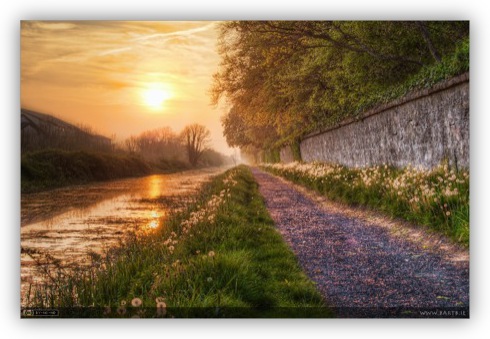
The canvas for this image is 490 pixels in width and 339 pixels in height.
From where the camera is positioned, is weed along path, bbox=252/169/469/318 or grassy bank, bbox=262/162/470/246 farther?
grassy bank, bbox=262/162/470/246

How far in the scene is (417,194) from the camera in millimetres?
6496

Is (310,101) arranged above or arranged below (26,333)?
above

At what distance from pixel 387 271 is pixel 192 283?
226 centimetres

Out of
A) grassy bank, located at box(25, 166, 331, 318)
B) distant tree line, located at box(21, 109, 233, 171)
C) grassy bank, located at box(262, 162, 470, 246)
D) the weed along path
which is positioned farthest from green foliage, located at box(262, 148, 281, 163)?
grassy bank, located at box(25, 166, 331, 318)

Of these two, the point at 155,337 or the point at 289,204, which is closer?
the point at 155,337

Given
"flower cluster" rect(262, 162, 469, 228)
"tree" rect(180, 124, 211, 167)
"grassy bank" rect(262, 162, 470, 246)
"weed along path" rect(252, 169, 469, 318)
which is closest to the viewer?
"weed along path" rect(252, 169, 469, 318)

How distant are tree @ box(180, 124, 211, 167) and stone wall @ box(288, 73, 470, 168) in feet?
10.7

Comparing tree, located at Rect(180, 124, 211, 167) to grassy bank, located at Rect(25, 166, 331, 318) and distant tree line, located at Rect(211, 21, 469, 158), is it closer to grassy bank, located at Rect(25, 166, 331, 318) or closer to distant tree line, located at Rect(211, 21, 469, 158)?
distant tree line, located at Rect(211, 21, 469, 158)

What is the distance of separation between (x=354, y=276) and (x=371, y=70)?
5948 mm

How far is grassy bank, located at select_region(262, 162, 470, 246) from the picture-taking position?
5.63 meters

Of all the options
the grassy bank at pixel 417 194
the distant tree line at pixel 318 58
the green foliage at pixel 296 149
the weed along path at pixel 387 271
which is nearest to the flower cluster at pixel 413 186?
the grassy bank at pixel 417 194

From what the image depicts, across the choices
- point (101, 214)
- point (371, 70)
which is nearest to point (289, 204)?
point (371, 70)
